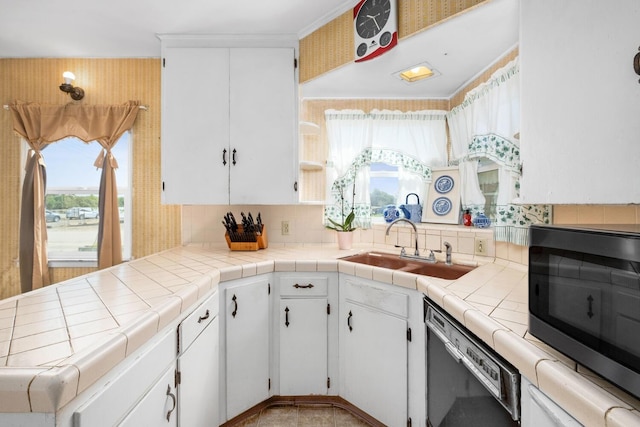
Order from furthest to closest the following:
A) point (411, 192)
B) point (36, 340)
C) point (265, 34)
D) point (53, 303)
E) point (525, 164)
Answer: point (411, 192), point (265, 34), point (525, 164), point (53, 303), point (36, 340)

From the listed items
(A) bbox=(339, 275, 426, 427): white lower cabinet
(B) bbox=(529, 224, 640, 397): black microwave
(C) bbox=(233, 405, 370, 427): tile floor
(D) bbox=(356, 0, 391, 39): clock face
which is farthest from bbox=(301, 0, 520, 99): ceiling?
(C) bbox=(233, 405, 370, 427): tile floor

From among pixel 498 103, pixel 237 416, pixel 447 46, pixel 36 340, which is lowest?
pixel 237 416

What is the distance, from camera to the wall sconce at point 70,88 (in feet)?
7.38

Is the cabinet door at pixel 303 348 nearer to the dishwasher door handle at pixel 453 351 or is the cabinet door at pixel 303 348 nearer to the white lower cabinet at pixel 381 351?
the white lower cabinet at pixel 381 351

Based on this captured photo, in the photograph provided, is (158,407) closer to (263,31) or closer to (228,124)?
(228,124)

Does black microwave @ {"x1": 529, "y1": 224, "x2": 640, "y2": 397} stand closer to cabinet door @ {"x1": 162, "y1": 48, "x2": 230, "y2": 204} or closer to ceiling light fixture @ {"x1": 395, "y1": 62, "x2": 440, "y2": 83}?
ceiling light fixture @ {"x1": 395, "y1": 62, "x2": 440, "y2": 83}

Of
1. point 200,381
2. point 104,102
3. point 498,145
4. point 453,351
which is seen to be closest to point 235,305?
point 200,381

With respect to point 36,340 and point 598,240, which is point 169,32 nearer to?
point 36,340

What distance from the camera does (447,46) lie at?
1.59 meters

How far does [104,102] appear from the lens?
7.85ft

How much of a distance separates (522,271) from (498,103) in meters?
0.99

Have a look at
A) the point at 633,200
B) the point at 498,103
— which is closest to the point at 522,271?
the point at 633,200

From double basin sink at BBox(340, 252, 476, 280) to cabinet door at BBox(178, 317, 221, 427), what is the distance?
3.02ft

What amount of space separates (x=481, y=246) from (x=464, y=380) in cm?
96
